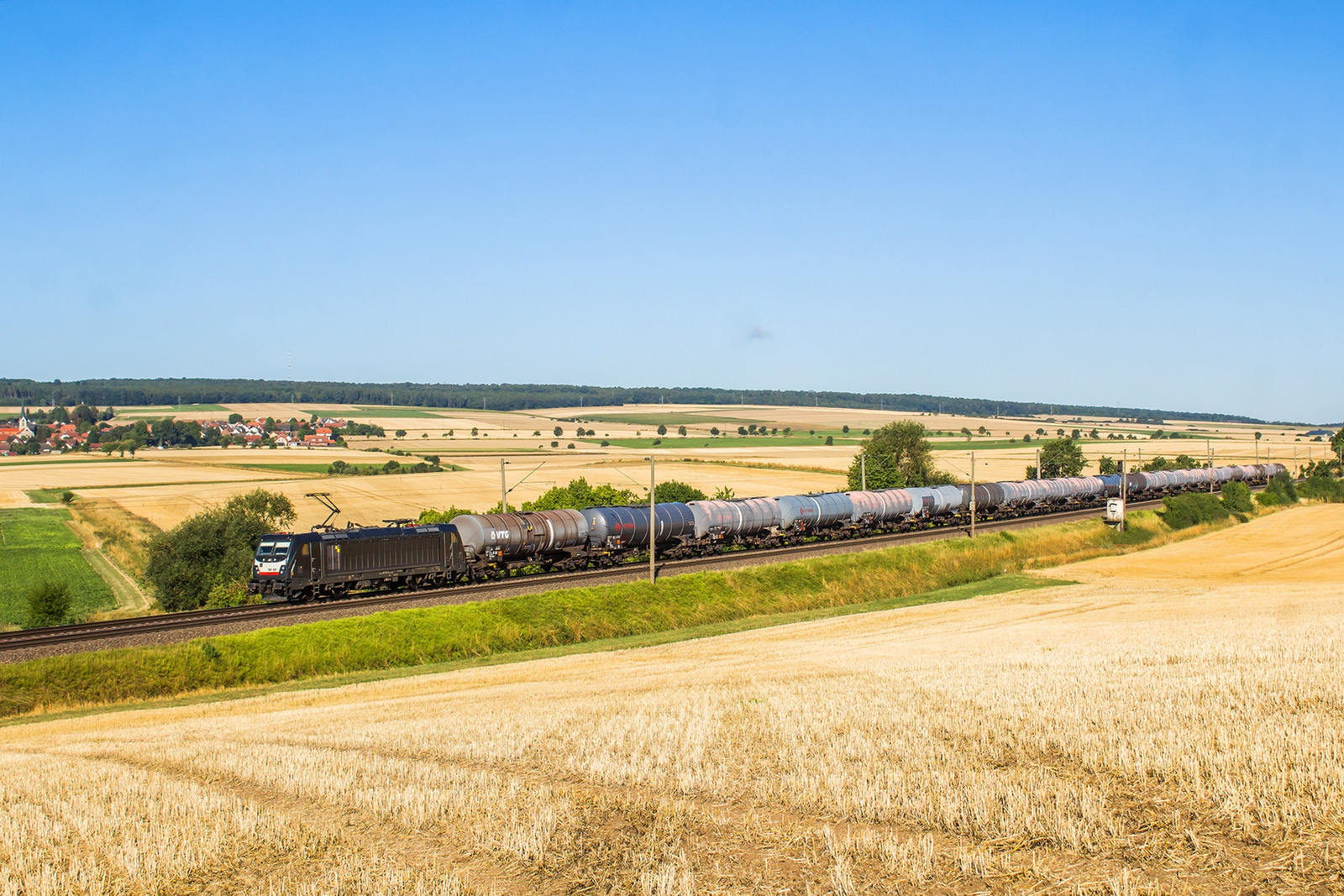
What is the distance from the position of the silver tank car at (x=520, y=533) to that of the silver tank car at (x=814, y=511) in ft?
56.1

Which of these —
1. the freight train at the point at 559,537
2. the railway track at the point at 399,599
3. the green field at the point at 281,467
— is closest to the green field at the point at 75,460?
the green field at the point at 281,467

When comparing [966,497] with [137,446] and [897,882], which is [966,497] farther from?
[137,446]

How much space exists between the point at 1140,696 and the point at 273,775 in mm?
12782

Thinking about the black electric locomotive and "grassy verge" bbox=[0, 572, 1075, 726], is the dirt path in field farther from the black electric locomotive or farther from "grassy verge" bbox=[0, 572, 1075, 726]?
"grassy verge" bbox=[0, 572, 1075, 726]

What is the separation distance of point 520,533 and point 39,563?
129 ft

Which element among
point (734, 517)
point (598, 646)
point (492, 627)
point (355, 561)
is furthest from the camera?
point (734, 517)

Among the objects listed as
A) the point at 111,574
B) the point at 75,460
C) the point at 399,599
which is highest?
the point at 75,460

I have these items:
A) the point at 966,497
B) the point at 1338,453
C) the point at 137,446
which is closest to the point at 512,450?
the point at 137,446

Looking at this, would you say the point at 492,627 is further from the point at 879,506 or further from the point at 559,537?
the point at 879,506

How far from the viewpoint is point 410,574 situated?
153 ft

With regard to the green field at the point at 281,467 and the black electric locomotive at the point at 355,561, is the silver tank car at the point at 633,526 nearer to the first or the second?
the black electric locomotive at the point at 355,561

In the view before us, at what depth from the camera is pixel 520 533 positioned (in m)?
50.1

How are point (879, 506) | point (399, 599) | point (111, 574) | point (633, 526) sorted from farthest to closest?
point (879, 506)
point (111, 574)
point (633, 526)
point (399, 599)

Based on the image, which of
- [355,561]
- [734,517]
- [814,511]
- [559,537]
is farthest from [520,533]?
[814,511]
